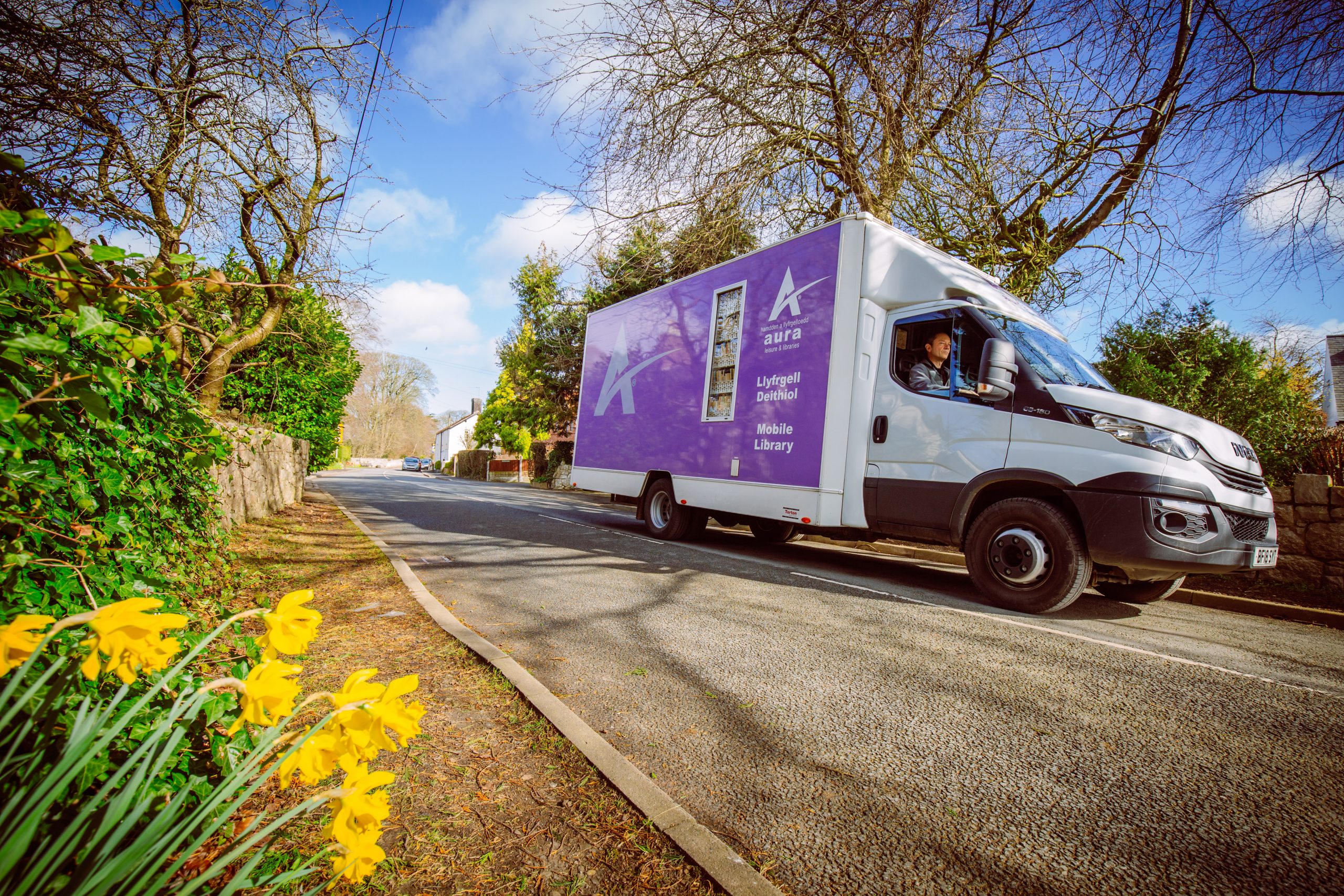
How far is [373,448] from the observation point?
207ft

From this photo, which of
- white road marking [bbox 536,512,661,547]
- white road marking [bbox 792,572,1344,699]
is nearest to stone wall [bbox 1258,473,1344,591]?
white road marking [bbox 792,572,1344,699]

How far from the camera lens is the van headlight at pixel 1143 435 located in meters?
4.32

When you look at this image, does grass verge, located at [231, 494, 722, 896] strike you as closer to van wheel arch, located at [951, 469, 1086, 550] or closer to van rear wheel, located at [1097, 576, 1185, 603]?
van wheel arch, located at [951, 469, 1086, 550]

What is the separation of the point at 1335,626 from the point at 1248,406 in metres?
4.77

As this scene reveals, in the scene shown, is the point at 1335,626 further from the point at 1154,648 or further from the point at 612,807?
the point at 612,807

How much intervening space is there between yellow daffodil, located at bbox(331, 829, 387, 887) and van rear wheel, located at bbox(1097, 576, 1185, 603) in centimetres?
663

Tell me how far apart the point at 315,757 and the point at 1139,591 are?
6806 millimetres

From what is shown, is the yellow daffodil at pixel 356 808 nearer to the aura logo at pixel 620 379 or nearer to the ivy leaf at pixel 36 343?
the ivy leaf at pixel 36 343

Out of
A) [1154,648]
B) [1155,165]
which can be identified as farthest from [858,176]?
[1154,648]

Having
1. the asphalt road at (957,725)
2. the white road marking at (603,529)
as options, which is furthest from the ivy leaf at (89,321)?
the white road marking at (603,529)

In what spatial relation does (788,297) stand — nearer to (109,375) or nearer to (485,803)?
(485,803)

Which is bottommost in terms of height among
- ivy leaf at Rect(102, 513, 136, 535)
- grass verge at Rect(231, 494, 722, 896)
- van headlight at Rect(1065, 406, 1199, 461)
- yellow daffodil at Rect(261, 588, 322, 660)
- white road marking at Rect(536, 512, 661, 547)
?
grass verge at Rect(231, 494, 722, 896)

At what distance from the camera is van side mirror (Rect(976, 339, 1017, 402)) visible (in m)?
4.84

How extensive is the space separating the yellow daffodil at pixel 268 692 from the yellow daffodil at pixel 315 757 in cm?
8
